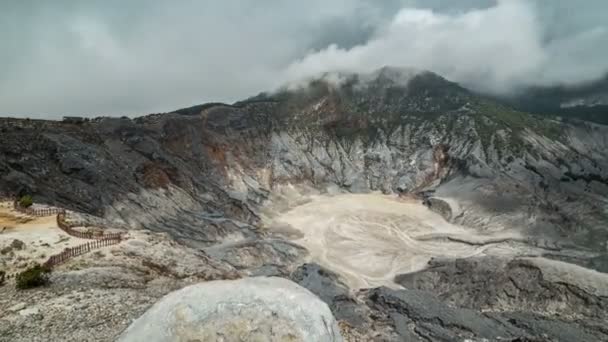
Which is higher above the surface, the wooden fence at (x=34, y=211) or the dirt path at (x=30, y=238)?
the wooden fence at (x=34, y=211)

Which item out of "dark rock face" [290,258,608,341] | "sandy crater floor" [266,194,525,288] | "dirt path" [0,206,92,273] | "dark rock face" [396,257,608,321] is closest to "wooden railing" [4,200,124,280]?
"dirt path" [0,206,92,273]

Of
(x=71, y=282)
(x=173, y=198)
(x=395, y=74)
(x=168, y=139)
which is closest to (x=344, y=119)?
(x=395, y=74)

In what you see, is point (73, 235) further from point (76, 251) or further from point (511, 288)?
point (511, 288)

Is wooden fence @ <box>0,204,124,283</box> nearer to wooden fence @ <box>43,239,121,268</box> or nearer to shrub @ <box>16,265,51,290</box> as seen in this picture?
wooden fence @ <box>43,239,121,268</box>

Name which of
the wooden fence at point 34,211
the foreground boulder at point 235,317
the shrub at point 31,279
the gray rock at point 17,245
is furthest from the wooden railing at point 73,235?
the foreground boulder at point 235,317

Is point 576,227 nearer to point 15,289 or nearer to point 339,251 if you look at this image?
point 339,251

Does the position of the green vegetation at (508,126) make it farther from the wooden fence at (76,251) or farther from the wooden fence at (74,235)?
the wooden fence at (76,251)
